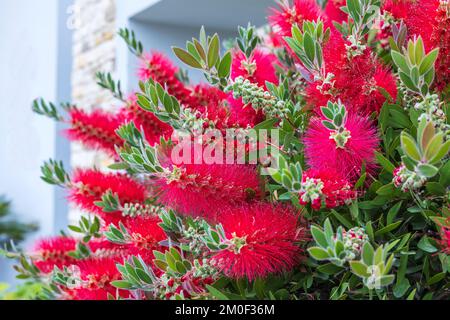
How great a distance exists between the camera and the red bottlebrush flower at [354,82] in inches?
24.2

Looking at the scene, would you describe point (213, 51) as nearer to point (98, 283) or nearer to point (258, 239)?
point (258, 239)

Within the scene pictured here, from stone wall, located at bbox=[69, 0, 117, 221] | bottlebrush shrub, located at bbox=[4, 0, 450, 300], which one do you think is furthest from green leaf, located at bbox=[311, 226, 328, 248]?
stone wall, located at bbox=[69, 0, 117, 221]

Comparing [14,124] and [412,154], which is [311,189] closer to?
[412,154]

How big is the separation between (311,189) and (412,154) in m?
0.10

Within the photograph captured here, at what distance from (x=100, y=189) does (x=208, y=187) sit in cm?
37

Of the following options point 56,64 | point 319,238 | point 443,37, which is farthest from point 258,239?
point 56,64

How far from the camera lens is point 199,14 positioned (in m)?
1.61

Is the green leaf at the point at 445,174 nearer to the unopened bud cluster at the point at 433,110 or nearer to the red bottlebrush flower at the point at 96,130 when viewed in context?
the unopened bud cluster at the point at 433,110

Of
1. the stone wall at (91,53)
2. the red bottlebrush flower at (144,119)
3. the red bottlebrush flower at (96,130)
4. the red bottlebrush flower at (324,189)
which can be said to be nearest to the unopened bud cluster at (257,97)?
the red bottlebrush flower at (324,189)

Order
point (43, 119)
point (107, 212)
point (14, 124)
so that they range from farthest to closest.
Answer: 1. point (14, 124)
2. point (43, 119)
3. point (107, 212)

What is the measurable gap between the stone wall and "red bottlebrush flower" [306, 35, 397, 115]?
2204 mm

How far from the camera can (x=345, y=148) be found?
0.55 metres

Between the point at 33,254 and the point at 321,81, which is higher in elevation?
the point at 321,81

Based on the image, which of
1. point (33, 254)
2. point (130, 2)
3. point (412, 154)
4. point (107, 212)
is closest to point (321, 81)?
point (412, 154)
